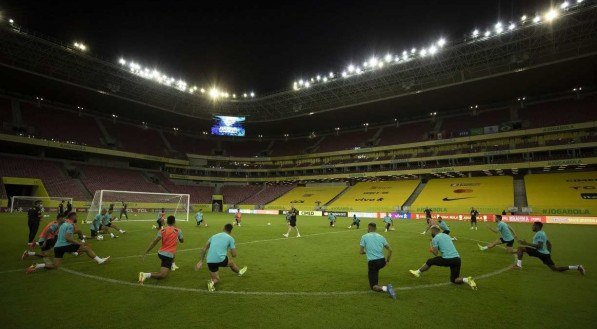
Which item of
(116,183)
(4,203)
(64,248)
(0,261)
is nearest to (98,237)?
(0,261)

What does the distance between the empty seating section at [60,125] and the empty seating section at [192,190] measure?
13.5 meters

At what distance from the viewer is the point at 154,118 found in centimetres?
6738

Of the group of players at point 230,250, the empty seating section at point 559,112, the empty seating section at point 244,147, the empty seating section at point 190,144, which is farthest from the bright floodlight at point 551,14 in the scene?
the empty seating section at point 190,144

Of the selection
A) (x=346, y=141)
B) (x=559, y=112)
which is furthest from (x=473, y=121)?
(x=346, y=141)

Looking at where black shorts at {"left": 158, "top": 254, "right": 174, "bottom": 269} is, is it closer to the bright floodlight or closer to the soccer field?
the soccer field

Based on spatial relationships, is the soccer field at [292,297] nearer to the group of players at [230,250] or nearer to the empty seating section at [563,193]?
the group of players at [230,250]

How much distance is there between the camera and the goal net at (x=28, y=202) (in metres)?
38.2

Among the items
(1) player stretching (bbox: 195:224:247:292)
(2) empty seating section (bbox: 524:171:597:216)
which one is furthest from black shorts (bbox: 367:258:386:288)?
(2) empty seating section (bbox: 524:171:597:216)

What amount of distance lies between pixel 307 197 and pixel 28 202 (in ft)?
138

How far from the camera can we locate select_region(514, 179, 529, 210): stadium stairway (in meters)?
39.6

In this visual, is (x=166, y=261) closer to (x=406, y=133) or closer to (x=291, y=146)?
(x=406, y=133)

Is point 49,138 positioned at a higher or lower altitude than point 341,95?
lower

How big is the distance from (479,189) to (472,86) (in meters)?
16.0

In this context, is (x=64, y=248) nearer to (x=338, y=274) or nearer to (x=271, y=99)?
(x=338, y=274)
